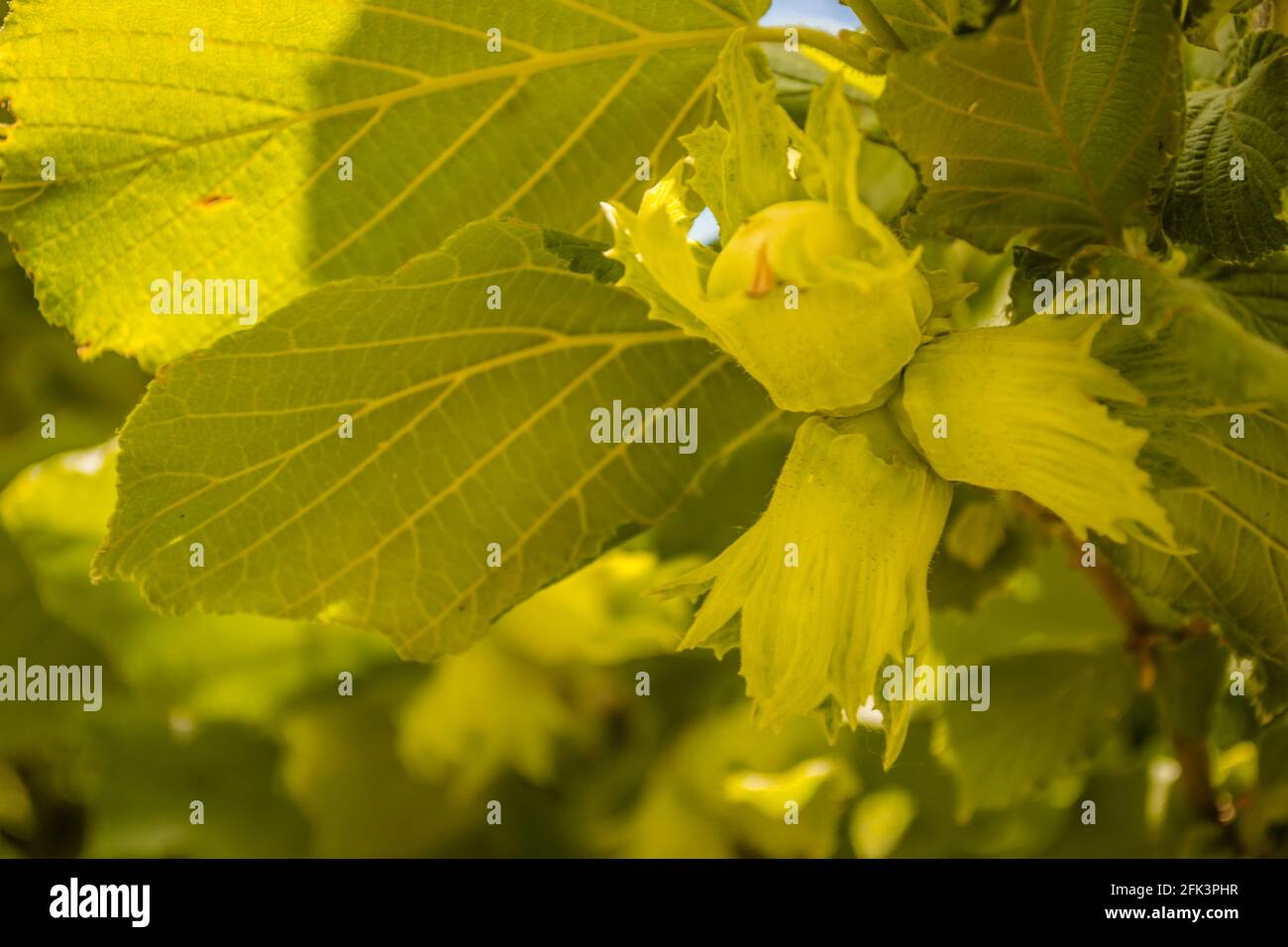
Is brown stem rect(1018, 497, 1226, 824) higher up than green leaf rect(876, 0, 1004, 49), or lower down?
lower down

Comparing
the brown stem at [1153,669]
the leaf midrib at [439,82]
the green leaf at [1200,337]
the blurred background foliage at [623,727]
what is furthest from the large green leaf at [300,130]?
the brown stem at [1153,669]

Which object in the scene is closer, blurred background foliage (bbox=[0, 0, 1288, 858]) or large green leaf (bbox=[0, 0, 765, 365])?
large green leaf (bbox=[0, 0, 765, 365])

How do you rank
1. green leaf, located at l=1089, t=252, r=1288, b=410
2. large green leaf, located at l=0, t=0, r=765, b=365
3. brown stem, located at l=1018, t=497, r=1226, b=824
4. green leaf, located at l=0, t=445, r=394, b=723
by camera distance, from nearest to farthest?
1. green leaf, located at l=1089, t=252, r=1288, b=410
2. large green leaf, located at l=0, t=0, r=765, b=365
3. brown stem, located at l=1018, t=497, r=1226, b=824
4. green leaf, located at l=0, t=445, r=394, b=723

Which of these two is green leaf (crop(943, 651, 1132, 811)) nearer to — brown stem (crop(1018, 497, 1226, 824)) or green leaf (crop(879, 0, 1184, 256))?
brown stem (crop(1018, 497, 1226, 824))

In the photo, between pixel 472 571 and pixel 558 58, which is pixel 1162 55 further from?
pixel 472 571

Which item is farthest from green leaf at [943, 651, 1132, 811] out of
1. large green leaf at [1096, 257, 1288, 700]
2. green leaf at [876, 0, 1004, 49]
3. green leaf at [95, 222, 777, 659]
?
green leaf at [876, 0, 1004, 49]

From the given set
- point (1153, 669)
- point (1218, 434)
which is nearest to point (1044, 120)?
point (1218, 434)

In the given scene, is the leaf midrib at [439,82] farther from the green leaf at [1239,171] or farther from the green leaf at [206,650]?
the green leaf at [206,650]
